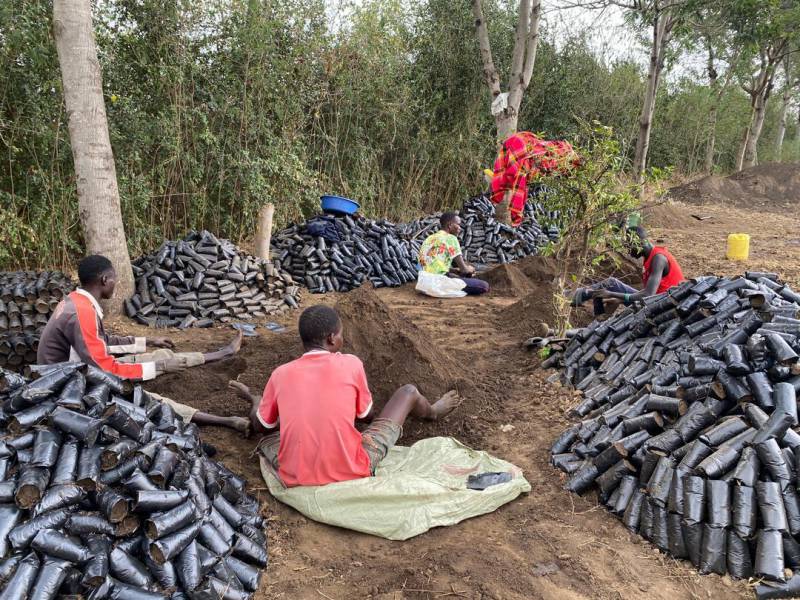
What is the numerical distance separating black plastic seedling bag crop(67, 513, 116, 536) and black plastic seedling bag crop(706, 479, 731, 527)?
287cm

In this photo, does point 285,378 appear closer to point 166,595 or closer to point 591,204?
point 166,595

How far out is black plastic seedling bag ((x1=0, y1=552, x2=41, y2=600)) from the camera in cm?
223

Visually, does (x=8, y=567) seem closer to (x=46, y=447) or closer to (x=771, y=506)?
(x=46, y=447)

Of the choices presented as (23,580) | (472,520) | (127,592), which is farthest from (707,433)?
(23,580)

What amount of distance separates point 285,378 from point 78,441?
42.6 inches

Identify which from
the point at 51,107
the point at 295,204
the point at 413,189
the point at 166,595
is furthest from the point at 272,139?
the point at 166,595

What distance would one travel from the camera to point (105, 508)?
2584 millimetres

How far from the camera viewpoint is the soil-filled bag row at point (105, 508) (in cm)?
240

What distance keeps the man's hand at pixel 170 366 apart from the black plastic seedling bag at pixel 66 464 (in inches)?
89.0

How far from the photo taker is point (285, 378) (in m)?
3.45

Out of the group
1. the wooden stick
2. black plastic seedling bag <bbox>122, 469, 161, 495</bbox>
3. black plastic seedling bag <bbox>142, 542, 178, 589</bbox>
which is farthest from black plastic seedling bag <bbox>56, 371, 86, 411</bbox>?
the wooden stick

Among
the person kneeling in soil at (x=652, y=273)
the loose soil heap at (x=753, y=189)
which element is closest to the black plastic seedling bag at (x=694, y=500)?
the person kneeling in soil at (x=652, y=273)

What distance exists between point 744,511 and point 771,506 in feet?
0.42

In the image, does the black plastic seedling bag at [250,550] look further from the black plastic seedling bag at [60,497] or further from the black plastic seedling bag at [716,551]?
the black plastic seedling bag at [60,497]
